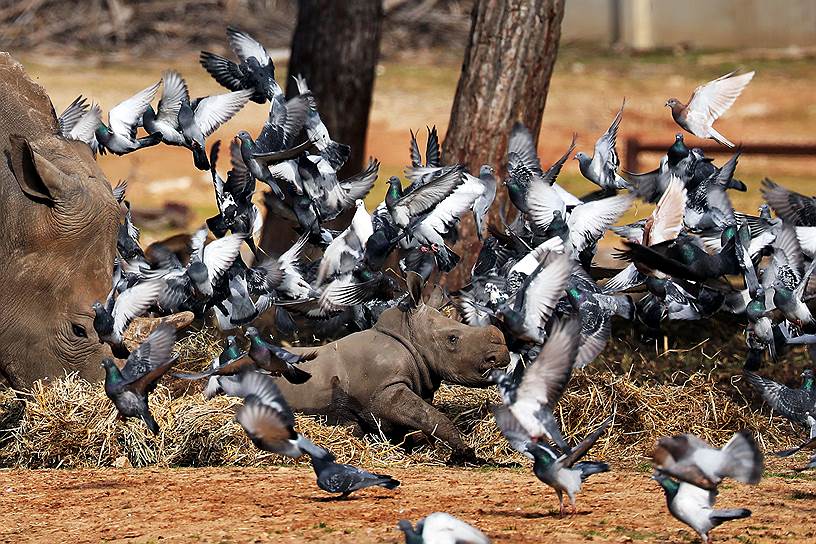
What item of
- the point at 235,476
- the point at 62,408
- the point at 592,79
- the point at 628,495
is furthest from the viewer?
the point at 592,79

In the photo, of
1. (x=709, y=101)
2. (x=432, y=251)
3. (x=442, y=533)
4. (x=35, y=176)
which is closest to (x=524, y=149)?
(x=709, y=101)

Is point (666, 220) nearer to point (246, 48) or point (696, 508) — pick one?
point (246, 48)

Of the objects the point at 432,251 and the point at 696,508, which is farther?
the point at 432,251

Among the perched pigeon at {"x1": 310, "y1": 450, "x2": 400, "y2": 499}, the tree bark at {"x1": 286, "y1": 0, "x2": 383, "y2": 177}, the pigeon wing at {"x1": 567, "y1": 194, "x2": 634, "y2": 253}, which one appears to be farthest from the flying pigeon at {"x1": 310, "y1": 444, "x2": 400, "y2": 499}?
the tree bark at {"x1": 286, "y1": 0, "x2": 383, "y2": 177}

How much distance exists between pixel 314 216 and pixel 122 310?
64.0 inches

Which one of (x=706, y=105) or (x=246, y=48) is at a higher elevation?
(x=246, y=48)

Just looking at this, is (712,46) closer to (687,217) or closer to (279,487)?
(687,217)

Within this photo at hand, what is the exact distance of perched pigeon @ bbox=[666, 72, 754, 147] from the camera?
30.1ft

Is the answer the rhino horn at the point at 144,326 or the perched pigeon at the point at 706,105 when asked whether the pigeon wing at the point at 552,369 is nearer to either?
the rhino horn at the point at 144,326

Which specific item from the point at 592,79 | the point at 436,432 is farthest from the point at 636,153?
the point at 436,432

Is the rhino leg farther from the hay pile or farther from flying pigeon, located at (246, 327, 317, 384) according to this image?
flying pigeon, located at (246, 327, 317, 384)

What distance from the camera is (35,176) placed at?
782cm

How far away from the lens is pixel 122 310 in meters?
7.76

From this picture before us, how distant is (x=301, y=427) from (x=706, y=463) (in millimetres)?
2753
